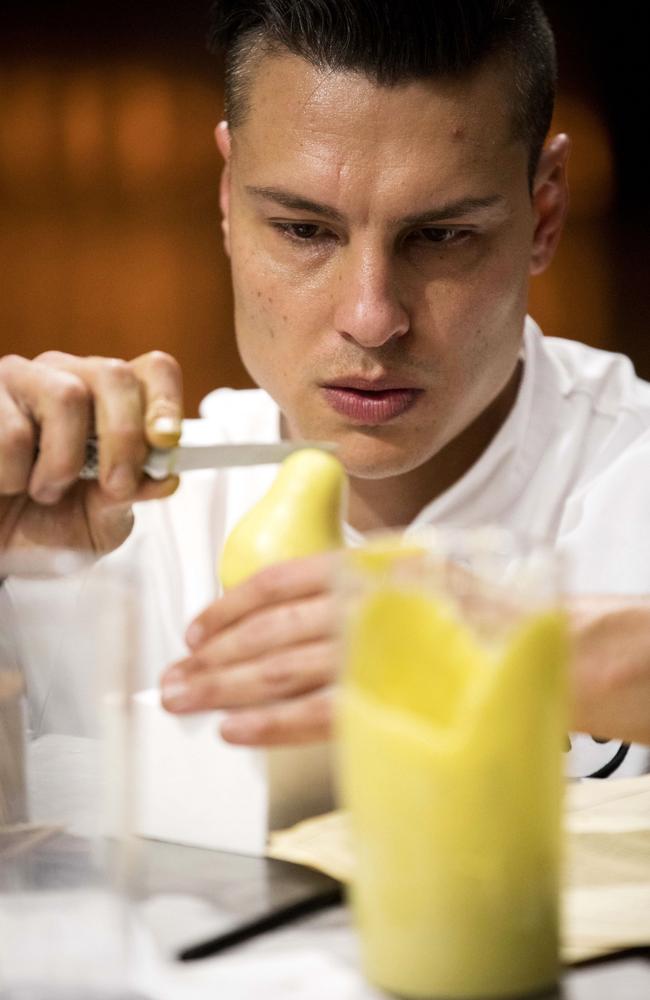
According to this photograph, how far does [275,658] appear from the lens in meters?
0.82

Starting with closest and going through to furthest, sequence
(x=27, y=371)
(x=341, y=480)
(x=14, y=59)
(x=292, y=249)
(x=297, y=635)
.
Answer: (x=297, y=635) → (x=341, y=480) → (x=27, y=371) → (x=292, y=249) → (x=14, y=59)

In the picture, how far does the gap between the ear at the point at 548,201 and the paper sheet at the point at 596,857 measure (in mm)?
832

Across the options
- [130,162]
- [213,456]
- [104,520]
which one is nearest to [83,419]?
[213,456]

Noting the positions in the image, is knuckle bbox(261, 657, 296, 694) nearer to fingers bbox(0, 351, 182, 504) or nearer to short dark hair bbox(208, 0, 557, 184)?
fingers bbox(0, 351, 182, 504)

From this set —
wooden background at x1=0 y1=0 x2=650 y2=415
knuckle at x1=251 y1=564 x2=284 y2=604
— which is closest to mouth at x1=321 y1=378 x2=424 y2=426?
knuckle at x1=251 y1=564 x2=284 y2=604

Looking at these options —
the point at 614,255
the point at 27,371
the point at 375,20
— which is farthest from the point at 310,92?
the point at 614,255

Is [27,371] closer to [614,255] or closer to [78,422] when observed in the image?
[78,422]

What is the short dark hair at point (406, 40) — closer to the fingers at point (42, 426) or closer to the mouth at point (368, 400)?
the mouth at point (368, 400)

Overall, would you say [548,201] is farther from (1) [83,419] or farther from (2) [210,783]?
(2) [210,783]

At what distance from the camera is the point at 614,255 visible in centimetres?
359

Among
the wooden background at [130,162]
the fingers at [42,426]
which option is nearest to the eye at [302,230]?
the fingers at [42,426]

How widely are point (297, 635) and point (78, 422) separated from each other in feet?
0.95

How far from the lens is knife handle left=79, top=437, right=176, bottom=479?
39.0 inches

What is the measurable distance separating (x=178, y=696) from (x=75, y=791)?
0.78 ft
